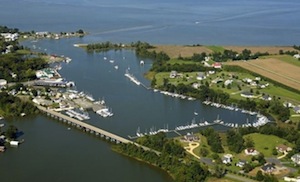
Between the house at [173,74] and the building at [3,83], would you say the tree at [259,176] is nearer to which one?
the house at [173,74]

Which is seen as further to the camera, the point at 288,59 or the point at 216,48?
the point at 216,48

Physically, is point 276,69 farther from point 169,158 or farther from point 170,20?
point 170,20

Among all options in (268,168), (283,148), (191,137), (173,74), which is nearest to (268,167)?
(268,168)

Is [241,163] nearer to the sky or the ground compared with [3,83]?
nearer to the ground

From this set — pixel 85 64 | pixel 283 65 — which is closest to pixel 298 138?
pixel 283 65

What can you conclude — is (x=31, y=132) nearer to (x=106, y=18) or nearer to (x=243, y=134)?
(x=243, y=134)

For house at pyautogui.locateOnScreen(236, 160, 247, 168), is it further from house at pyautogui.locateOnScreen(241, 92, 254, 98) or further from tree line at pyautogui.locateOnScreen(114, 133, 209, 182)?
house at pyautogui.locateOnScreen(241, 92, 254, 98)
